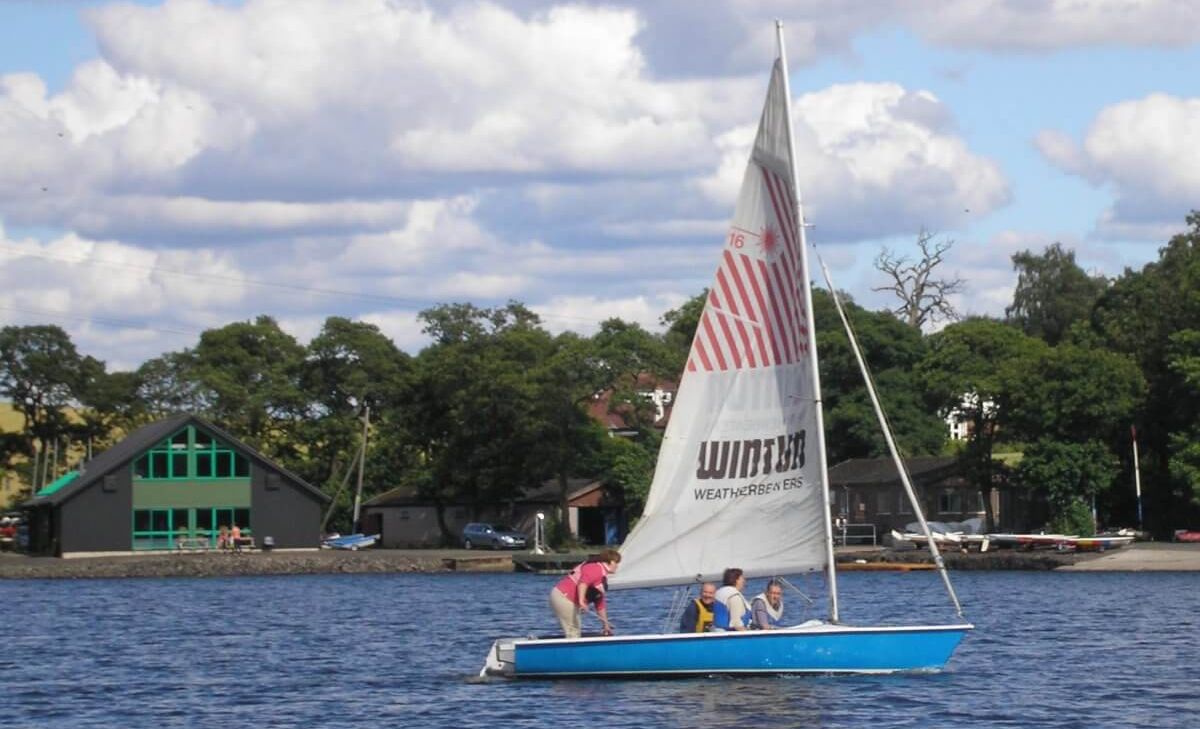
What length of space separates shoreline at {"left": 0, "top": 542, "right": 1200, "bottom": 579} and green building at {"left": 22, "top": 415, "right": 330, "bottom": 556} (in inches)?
92.6

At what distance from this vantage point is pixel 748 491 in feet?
99.0

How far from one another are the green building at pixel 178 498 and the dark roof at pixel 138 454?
48mm

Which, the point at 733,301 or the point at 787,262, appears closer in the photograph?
the point at 787,262

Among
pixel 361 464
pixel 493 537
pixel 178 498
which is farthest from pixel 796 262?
pixel 361 464

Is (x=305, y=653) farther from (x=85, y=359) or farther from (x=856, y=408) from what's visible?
(x=85, y=359)

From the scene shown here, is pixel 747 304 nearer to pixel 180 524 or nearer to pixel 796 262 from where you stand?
pixel 796 262

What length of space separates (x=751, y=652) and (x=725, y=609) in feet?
2.62

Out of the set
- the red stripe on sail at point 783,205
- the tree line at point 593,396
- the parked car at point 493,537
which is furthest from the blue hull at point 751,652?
the parked car at point 493,537

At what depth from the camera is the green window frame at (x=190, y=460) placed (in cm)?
9012

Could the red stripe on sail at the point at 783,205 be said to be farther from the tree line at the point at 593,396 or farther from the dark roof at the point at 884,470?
the dark roof at the point at 884,470

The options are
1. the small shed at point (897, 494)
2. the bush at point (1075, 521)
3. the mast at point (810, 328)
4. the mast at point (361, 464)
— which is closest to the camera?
the mast at point (810, 328)

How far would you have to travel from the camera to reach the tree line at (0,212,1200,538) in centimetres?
8681

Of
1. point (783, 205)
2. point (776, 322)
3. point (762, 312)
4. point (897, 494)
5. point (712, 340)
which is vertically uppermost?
point (783, 205)

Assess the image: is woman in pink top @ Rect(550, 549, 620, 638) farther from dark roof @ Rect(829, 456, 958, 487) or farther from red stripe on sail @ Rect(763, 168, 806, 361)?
dark roof @ Rect(829, 456, 958, 487)
